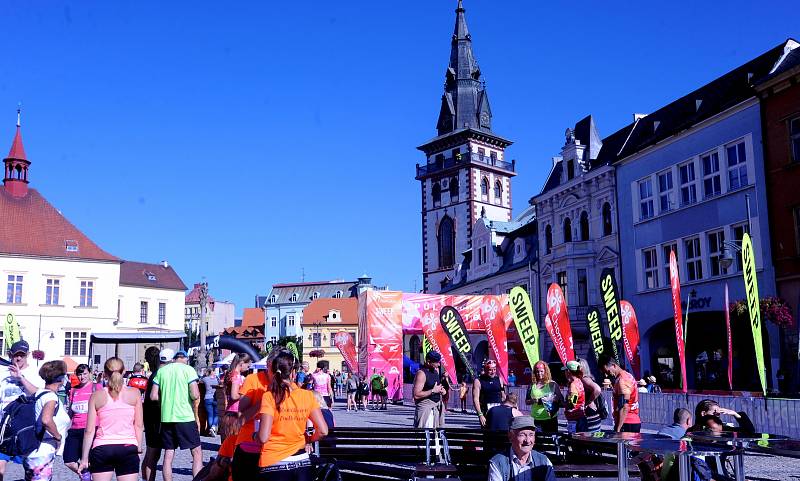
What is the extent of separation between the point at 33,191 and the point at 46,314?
1136cm

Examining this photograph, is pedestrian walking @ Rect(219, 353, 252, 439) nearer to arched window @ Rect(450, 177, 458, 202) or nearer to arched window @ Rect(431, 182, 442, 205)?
arched window @ Rect(450, 177, 458, 202)

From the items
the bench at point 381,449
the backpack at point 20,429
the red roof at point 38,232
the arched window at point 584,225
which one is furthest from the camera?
the red roof at point 38,232

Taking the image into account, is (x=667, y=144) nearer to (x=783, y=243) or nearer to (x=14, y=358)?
(x=783, y=243)

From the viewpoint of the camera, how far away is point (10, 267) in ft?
196

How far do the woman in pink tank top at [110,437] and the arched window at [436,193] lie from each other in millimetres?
68486

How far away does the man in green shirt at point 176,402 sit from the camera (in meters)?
9.41

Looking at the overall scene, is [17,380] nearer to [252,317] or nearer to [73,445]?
[73,445]

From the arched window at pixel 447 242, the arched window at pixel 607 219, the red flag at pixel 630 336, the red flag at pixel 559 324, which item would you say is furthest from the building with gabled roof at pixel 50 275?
the red flag at pixel 630 336

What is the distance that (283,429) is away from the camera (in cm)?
584

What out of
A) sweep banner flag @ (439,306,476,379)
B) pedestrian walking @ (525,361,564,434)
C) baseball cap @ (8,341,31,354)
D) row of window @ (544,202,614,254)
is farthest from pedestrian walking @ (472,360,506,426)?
row of window @ (544,202,614,254)

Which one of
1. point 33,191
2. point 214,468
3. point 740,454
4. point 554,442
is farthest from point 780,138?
point 33,191

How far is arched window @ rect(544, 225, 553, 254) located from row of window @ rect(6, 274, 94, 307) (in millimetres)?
38511

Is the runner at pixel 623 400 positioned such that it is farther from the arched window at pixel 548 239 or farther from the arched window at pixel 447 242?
the arched window at pixel 447 242

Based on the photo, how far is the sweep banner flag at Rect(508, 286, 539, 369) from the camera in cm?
2289
